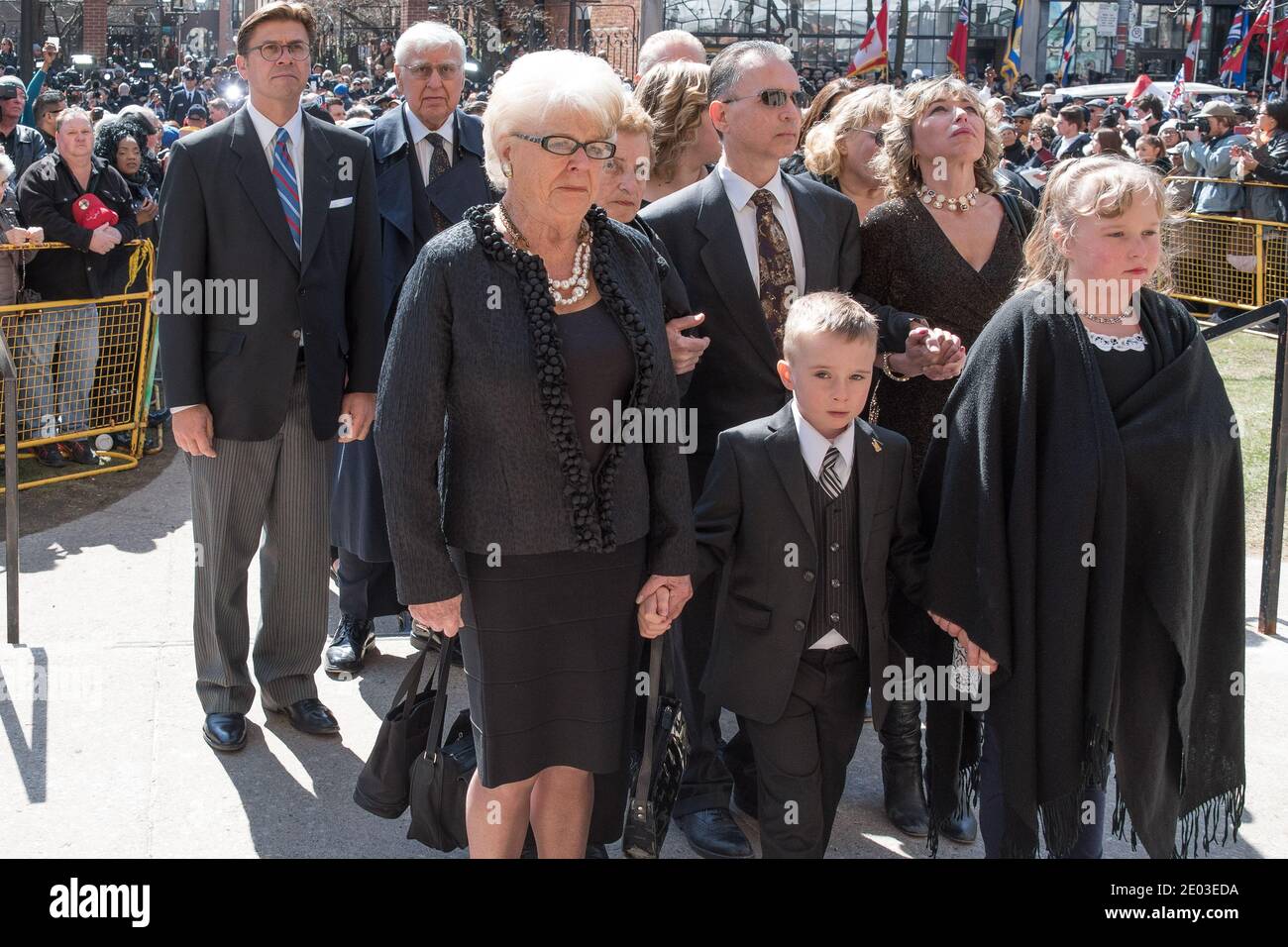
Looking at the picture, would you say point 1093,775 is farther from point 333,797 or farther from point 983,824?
point 333,797

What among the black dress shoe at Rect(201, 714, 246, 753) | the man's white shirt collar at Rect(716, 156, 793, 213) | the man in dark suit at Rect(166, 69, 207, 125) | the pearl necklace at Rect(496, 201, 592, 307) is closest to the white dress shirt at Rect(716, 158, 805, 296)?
the man's white shirt collar at Rect(716, 156, 793, 213)

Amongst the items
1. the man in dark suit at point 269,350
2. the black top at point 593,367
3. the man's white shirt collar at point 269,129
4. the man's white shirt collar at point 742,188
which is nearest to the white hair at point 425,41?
the man in dark suit at point 269,350

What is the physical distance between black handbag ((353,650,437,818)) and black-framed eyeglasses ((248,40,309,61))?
2113 millimetres

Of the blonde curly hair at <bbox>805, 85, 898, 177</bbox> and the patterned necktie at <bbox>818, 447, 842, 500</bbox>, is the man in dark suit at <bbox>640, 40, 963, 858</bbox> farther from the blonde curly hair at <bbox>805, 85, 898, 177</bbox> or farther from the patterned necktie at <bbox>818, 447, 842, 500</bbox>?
the blonde curly hair at <bbox>805, 85, 898, 177</bbox>

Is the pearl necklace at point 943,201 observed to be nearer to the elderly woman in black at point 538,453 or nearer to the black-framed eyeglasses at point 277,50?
the elderly woman in black at point 538,453

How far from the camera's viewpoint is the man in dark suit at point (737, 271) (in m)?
3.95

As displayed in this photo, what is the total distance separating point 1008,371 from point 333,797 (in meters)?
2.41

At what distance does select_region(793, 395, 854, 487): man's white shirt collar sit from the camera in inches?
137

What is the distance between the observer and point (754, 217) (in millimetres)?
4055

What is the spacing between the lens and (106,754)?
14.1 ft

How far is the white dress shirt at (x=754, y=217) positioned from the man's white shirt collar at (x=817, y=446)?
2.19 ft

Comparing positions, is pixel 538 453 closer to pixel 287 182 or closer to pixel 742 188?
pixel 742 188

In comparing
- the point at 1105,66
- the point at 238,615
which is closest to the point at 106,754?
the point at 238,615

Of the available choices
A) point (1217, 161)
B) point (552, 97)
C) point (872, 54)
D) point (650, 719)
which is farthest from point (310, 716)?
point (872, 54)
